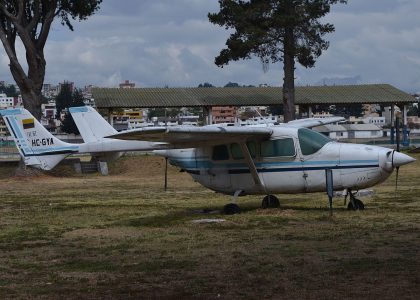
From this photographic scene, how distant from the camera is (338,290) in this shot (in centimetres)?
830

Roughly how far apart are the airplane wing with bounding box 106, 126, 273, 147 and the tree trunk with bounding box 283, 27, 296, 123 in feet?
99.4

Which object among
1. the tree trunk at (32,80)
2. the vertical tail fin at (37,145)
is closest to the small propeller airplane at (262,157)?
the vertical tail fin at (37,145)

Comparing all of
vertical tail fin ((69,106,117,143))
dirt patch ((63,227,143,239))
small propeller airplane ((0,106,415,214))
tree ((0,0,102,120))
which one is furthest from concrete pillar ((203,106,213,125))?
dirt patch ((63,227,143,239))

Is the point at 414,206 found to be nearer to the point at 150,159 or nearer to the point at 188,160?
the point at 188,160

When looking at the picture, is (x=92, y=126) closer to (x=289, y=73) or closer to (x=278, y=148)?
(x=278, y=148)

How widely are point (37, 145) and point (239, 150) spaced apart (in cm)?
653

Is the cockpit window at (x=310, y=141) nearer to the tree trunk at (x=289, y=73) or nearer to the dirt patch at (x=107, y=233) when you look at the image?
the dirt patch at (x=107, y=233)

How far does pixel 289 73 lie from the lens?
4841 centimetres

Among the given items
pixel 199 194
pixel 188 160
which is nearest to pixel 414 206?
pixel 188 160

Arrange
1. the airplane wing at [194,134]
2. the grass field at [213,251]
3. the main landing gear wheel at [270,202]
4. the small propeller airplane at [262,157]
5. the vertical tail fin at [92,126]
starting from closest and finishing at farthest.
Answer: the grass field at [213,251]
the airplane wing at [194,134]
the small propeller airplane at [262,157]
the main landing gear wheel at [270,202]
the vertical tail fin at [92,126]

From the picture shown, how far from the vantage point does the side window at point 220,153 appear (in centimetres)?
1813

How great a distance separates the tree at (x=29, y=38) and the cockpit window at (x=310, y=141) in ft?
95.9

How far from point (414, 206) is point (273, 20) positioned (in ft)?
96.8

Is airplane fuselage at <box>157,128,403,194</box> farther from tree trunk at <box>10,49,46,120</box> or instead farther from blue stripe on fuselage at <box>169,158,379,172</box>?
tree trunk at <box>10,49,46,120</box>
